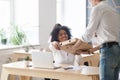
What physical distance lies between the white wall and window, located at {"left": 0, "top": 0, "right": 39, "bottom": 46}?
8 cm

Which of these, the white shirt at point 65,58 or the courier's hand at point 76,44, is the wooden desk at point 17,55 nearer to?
the white shirt at point 65,58

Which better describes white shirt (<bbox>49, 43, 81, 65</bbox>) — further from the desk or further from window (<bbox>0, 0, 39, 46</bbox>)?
window (<bbox>0, 0, 39, 46</bbox>)

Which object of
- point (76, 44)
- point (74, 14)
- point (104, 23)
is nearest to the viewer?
point (104, 23)

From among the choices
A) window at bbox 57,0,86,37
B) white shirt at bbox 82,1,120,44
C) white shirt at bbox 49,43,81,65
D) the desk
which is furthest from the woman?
window at bbox 57,0,86,37

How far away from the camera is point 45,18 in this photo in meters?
5.29

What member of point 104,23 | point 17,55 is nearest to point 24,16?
point 17,55

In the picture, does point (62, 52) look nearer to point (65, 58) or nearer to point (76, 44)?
point (65, 58)

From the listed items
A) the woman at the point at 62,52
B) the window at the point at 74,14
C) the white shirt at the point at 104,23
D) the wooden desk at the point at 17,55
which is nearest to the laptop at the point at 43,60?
the white shirt at the point at 104,23

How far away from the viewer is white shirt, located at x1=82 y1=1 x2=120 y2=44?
2.72 meters

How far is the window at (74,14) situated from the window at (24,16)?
Result: 117cm

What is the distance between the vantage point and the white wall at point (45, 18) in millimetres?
5238

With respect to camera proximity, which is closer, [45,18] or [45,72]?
[45,72]

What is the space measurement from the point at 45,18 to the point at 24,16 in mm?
393

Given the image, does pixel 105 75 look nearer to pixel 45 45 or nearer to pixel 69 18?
pixel 45 45
